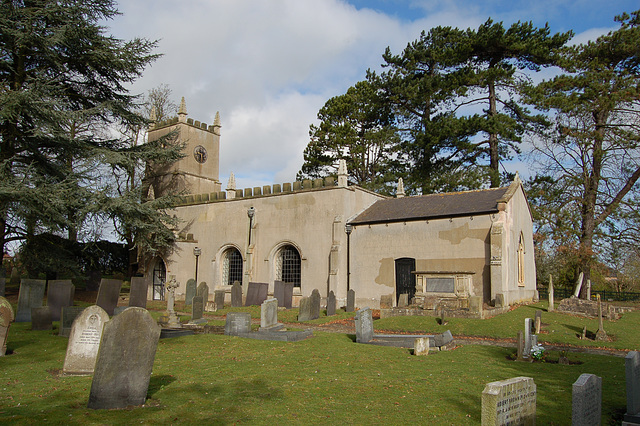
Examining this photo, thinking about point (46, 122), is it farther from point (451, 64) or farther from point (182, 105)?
point (451, 64)

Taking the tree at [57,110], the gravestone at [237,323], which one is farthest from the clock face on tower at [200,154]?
the gravestone at [237,323]

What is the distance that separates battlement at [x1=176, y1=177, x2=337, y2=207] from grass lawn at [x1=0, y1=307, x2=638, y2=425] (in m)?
13.9

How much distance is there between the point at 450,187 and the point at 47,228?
25.3m

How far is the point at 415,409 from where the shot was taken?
654 centimetres

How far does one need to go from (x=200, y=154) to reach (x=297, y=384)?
29633mm

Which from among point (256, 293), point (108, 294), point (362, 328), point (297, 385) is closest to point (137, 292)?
point (108, 294)

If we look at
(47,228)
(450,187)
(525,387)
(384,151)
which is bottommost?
(525,387)

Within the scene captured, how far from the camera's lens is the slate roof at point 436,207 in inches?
818

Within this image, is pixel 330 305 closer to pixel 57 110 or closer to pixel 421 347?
pixel 421 347

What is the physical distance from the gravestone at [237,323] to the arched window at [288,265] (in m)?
11.5

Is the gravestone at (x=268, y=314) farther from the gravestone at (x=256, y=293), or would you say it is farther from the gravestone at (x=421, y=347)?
the gravestone at (x=256, y=293)

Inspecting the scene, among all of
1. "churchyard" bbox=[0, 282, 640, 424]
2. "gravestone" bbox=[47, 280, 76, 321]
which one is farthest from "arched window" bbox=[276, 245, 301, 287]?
"gravestone" bbox=[47, 280, 76, 321]

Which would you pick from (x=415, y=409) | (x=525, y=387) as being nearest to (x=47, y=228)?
(x=415, y=409)

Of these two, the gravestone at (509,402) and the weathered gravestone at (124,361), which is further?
the weathered gravestone at (124,361)
